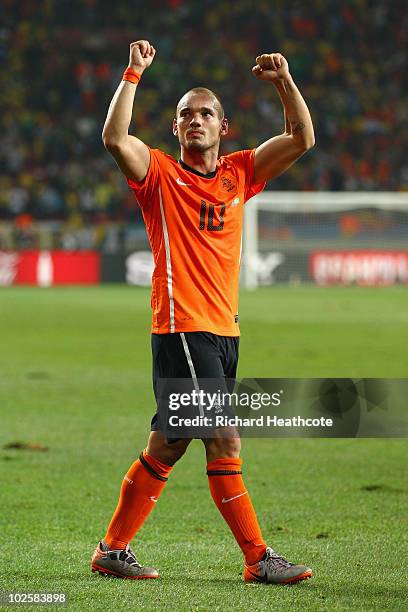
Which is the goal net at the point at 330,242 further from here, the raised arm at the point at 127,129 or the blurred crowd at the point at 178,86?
the raised arm at the point at 127,129

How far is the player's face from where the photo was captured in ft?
15.2

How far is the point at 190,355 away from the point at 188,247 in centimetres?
44

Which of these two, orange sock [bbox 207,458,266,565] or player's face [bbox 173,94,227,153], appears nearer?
orange sock [bbox 207,458,266,565]

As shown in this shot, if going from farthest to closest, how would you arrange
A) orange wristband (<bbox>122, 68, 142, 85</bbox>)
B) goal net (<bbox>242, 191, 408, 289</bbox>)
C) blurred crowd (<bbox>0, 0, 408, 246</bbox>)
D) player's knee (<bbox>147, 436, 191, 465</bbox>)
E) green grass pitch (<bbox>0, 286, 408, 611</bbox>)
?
1. blurred crowd (<bbox>0, 0, 408, 246</bbox>)
2. goal net (<bbox>242, 191, 408, 289</bbox>)
3. player's knee (<bbox>147, 436, 191, 465</bbox>)
4. orange wristband (<bbox>122, 68, 142, 85</bbox>)
5. green grass pitch (<bbox>0, 286, 408, 611</bbox>)

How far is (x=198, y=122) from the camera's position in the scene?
4.64 metres

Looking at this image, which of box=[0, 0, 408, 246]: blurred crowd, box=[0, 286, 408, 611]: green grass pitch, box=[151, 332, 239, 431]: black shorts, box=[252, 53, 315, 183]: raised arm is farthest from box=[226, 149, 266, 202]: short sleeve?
box=[0, 0, 408, 246]: blurred crowd

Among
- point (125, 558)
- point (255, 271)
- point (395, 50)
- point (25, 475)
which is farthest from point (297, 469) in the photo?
point (395, 50)

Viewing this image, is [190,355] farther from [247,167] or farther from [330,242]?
[330,242]

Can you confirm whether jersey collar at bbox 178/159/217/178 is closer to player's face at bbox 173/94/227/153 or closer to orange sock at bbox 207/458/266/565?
player's face at bbox 173/94/227/153

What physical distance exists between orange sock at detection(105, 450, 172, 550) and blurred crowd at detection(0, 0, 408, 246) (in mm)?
26260

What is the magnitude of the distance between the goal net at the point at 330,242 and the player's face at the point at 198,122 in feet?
73.9

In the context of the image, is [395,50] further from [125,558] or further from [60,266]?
[125,558]

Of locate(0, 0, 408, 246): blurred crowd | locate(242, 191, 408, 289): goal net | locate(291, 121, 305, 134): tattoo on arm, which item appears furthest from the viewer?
locate(0, 0, 408, 246): blurred crowd

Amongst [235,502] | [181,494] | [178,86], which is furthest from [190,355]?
[178,86]
